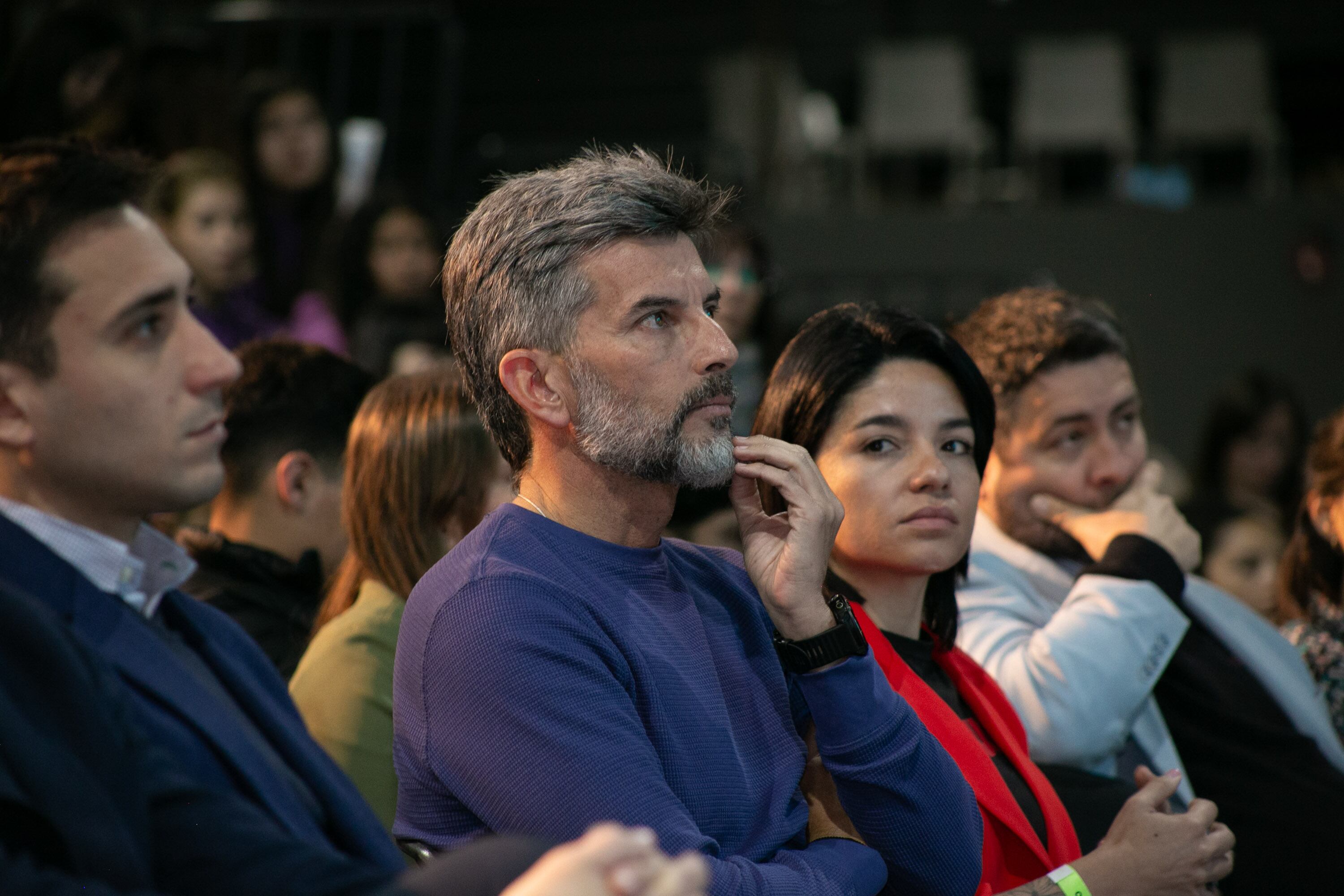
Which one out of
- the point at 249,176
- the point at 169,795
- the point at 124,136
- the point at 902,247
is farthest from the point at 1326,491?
the point at 902,247

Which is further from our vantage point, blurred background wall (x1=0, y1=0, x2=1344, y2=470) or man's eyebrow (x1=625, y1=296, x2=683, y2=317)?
blurred background wall (x1=0, y1=0, x2=1344, y2=470)

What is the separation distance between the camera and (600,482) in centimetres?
187

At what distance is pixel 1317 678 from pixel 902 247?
16.6 feet

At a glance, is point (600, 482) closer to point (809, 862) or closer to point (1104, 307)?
point (809, 862)

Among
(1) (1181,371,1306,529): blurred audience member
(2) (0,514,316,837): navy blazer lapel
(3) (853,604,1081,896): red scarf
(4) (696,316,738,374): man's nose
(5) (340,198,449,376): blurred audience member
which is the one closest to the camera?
(2) (0,514,316,837): navy blazer lapel

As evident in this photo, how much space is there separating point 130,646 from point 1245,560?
3807 millimetres

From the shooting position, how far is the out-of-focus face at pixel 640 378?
72.3 inches

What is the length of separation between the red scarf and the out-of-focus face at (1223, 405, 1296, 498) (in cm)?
366

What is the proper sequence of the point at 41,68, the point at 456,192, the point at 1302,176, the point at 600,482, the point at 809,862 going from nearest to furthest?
the point at 809,862, the point at 600,482, the point at 41,68, the point at 456,192, the point at 1302,176

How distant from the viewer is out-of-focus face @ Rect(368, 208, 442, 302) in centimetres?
496

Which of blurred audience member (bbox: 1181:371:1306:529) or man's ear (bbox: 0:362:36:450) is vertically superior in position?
man's ear (bbox: 0:362:36:450)

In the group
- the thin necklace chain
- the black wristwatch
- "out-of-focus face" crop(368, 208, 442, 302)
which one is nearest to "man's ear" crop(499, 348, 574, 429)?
the thin necklace chain

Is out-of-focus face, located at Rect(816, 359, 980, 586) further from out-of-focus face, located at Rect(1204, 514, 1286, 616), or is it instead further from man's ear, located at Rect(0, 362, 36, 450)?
out-of-focus face, located at Rect(1204, 514, 1286, 616)

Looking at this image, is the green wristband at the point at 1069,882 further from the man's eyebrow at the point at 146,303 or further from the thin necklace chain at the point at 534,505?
the man's eyebrow at the point at 146,303
